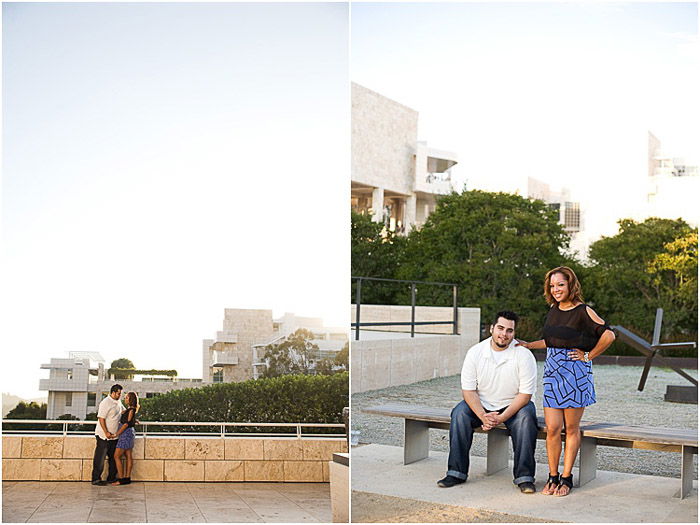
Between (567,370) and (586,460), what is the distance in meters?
0.52

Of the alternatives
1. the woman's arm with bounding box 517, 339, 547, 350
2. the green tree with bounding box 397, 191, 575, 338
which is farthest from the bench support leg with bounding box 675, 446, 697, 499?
the green tree with bounding box 397, 191, 575, 338

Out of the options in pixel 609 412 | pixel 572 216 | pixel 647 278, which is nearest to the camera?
pixel 609 412

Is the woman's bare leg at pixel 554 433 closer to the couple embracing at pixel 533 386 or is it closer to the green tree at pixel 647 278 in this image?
the couple embracing at pixel 533 386

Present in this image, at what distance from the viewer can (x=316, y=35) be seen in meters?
7.64

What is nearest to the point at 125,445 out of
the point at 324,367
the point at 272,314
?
the point at 272,314

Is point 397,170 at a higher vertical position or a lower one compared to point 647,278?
higher

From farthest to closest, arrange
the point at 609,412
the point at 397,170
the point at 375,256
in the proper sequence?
1. the point at 397,170
2. the point at 375,256
3. the point at 609,412

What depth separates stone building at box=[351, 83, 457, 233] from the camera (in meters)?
15.3

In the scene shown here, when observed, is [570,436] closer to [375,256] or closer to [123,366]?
[123,366]

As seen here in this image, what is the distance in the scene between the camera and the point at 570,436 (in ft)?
11.6

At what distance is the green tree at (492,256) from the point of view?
1129 cm

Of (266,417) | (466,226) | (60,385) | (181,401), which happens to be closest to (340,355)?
(266,417)

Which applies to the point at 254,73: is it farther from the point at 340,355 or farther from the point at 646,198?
the point at 646,198

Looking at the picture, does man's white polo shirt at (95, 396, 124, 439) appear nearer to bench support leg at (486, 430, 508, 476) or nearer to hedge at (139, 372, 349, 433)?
hedge at (139, 372, 349, 433)
